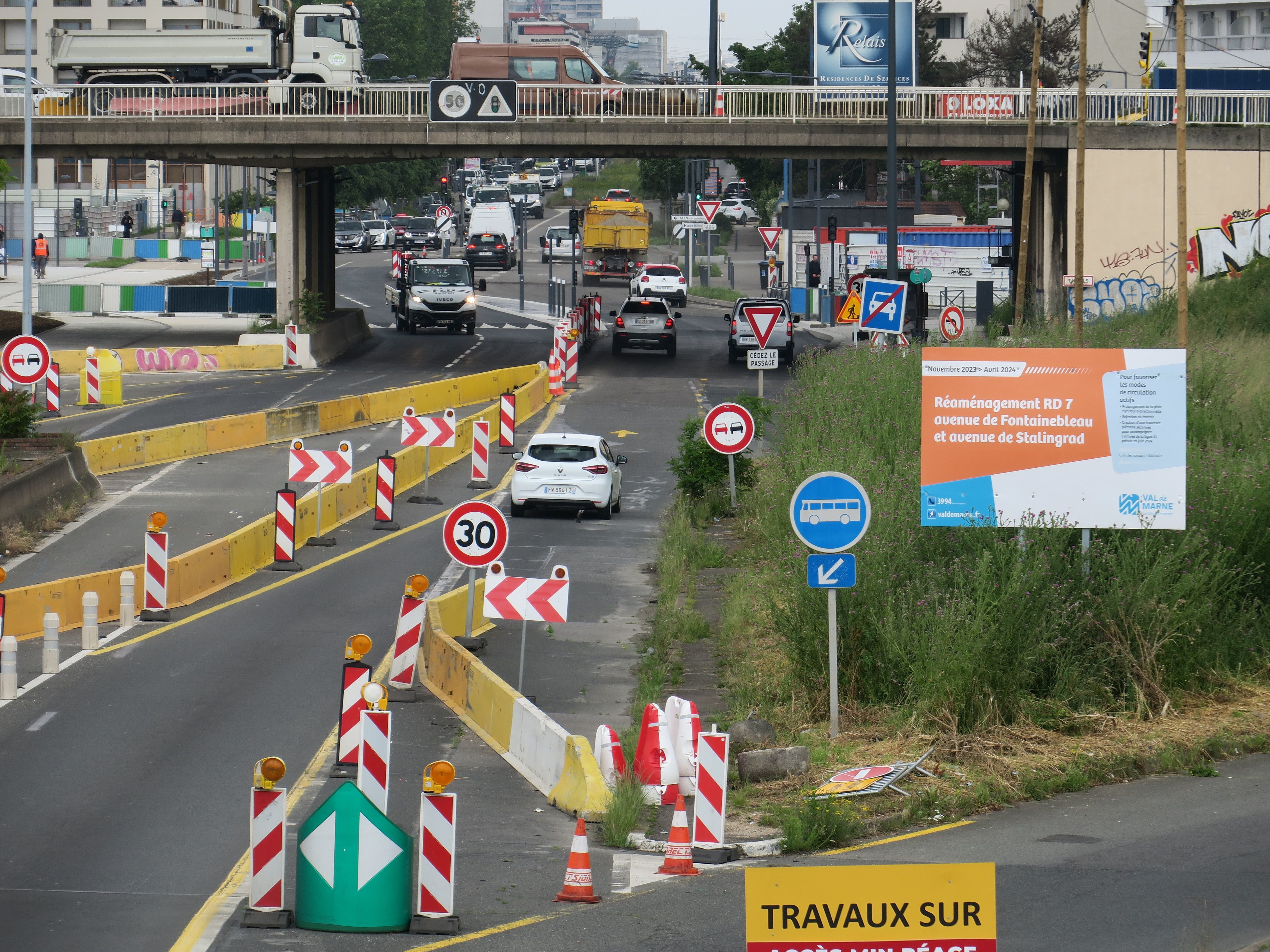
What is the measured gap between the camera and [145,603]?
18.6 metres

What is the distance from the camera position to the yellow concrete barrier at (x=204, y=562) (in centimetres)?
1773

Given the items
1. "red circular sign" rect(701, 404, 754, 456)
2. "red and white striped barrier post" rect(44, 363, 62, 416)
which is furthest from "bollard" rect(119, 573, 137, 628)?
"red and white striped barrier post" rect(44, 363, 62, 416)

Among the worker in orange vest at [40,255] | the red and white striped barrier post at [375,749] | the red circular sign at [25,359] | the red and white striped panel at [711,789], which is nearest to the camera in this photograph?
the red and white striped panel at [711,789]

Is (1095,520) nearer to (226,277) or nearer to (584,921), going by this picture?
(584,921)

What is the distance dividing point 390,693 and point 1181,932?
850 cm

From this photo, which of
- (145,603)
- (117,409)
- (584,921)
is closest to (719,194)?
(117,409)

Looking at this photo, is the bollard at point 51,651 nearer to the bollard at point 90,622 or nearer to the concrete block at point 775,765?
the bollard at point 90,622

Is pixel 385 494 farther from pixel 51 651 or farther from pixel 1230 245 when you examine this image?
pixel 1230 245

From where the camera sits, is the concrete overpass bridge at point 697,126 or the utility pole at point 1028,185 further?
the concrete overpass bridge at point 697,126

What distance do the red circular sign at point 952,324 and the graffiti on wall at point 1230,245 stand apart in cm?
591

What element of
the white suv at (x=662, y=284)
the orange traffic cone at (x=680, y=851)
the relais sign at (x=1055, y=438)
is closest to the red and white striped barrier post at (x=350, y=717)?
the orange traffic cone at (x=680, y=851)

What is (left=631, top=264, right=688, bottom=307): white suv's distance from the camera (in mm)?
67312

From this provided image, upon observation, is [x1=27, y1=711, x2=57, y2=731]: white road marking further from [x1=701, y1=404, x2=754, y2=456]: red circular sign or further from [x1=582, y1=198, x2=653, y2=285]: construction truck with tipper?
[x1=582, y1=198, x2=653, y2=285]: construction truck with tipper

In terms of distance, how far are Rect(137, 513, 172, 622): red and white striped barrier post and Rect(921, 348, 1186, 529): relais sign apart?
28.7ft
